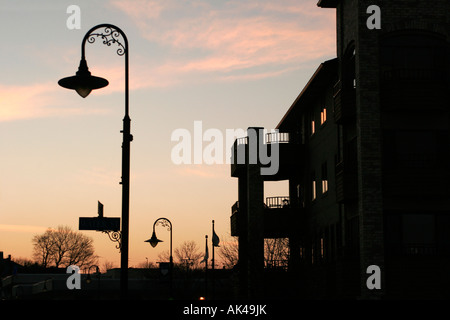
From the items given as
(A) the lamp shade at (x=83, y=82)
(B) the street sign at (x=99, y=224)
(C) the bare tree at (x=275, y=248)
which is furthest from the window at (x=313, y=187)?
(C) the bare tree at (x=275, y=248)

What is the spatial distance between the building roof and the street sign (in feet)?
67.5

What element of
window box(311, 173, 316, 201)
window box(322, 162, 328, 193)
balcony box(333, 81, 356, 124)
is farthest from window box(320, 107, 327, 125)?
balcony box(333, 81, 356, 124)

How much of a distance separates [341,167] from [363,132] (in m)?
3.24

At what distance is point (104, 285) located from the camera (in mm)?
110938

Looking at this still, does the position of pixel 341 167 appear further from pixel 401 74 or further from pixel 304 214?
pixel 304 214

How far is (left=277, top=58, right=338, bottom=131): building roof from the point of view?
120ft

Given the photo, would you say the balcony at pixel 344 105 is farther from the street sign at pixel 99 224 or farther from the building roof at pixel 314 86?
the street sign at pixel 99 224

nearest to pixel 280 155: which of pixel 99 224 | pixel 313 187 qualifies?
pixel 313 187

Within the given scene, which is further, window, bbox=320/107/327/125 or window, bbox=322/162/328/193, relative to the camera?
window, bbox=320/107/327/125

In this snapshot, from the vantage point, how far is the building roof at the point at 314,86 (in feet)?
120

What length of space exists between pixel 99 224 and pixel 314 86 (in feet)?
78.0

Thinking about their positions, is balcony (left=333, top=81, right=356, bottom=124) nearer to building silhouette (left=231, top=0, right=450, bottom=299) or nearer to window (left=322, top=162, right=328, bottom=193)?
building silhouette (left=231, top=0, right=450, bottom=299)

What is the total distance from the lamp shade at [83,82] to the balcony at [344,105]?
61.8 feet
